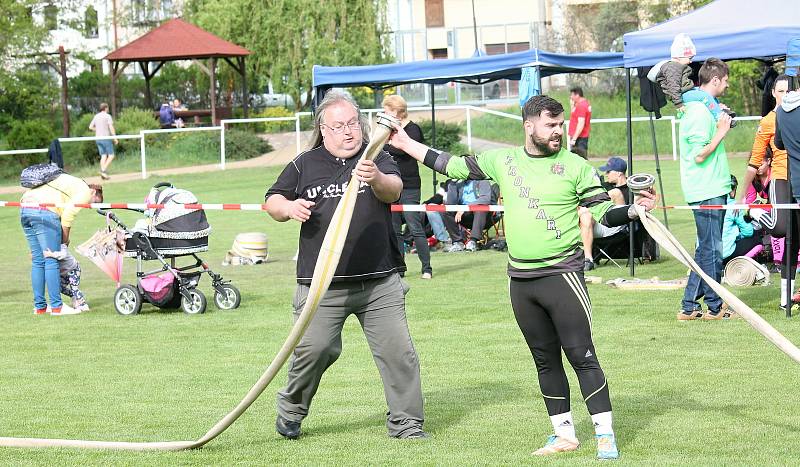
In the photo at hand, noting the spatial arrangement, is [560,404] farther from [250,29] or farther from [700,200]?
[250,29]

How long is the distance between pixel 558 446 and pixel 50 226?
7520 mm

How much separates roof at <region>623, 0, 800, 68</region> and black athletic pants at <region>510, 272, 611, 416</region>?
6.93m

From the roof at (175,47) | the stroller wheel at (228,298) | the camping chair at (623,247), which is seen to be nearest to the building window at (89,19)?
the roof at (175,47)

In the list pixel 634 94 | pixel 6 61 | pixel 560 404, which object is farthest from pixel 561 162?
pixel 6 61

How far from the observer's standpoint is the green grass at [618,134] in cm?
3138

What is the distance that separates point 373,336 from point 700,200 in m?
4.45

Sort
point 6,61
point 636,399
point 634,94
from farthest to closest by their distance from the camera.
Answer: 1. point 6,61
2. point 634,94
3. point 636,399

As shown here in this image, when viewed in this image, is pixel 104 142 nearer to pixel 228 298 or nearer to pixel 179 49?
pixel 179 49

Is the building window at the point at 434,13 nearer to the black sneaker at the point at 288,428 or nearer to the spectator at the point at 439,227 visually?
the spectator at the point at 439,227

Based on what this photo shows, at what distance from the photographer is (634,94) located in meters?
38.6

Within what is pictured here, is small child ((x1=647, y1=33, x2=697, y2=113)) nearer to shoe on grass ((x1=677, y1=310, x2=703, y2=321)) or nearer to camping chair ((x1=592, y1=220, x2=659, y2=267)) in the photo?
shoe on grass ((x1=677, y1=310, x2=703, y2=321))

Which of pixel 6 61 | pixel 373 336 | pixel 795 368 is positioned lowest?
pixel 795 368

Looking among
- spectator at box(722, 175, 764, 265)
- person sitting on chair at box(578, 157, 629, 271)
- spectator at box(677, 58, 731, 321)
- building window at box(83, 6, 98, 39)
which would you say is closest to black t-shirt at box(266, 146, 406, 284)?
spectator at box(677, 58, 731, 321)

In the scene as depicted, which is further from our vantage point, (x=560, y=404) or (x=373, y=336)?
(x=373, y=336)
